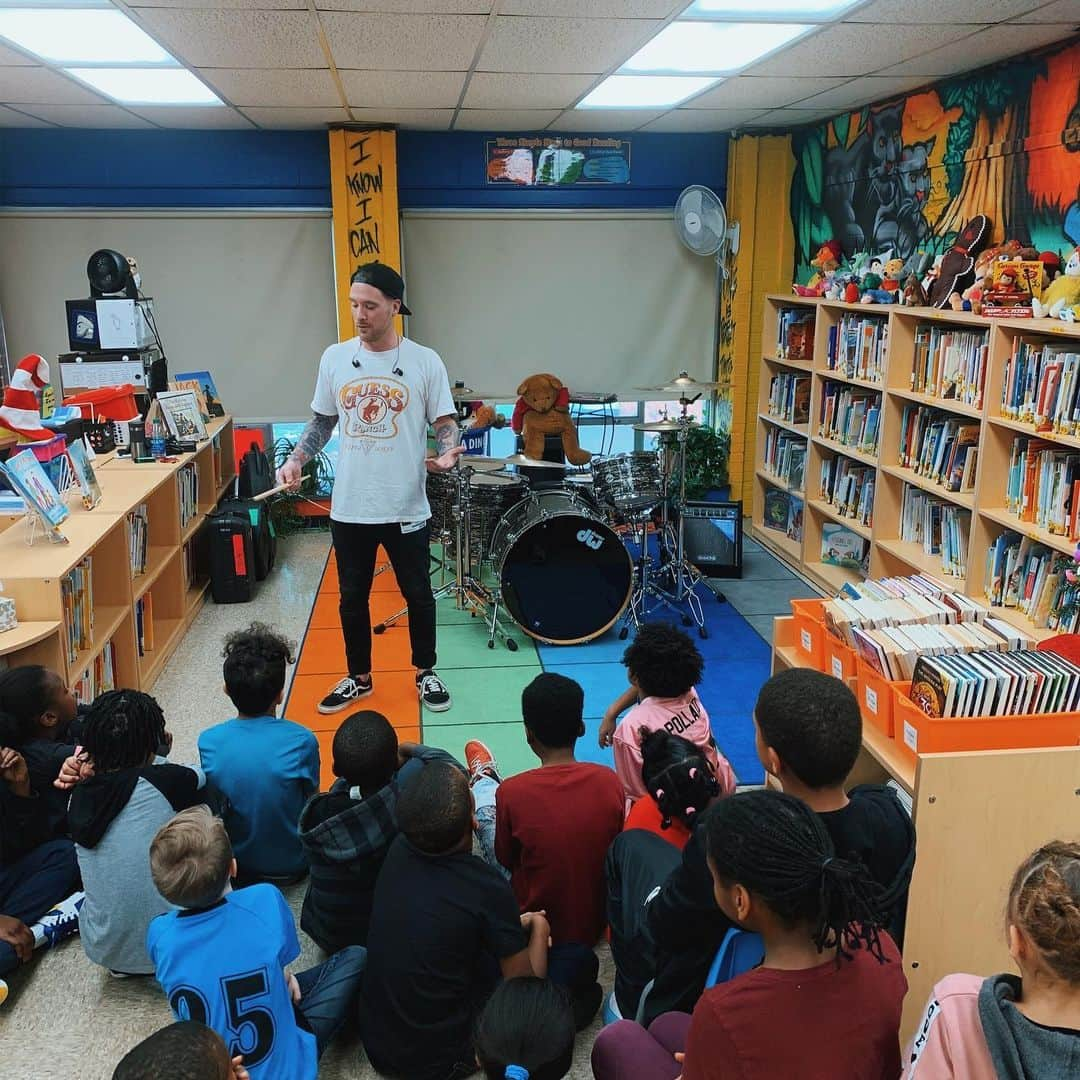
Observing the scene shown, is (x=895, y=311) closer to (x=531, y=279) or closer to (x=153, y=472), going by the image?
(x=531, y=279)

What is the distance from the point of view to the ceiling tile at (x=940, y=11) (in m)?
3.43

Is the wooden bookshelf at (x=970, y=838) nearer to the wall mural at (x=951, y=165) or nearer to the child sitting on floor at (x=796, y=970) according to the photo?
the child sitting on floor at (x=796, y=970)

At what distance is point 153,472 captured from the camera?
Result: 4.73 metres

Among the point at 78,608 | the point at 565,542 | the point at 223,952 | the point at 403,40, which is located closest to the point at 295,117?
the point at 403,40

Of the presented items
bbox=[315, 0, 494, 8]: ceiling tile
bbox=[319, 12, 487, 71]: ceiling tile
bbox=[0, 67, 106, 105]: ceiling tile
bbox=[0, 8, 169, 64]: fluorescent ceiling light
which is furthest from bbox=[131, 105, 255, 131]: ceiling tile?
bbox=[315, 0, 494, 8]: ceiling tile

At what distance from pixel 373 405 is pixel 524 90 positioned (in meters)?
2.33

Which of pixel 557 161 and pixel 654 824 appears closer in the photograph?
pixel 654 824

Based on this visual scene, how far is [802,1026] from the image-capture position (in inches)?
53.7

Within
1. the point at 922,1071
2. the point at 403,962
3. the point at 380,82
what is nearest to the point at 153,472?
the point at 380,82

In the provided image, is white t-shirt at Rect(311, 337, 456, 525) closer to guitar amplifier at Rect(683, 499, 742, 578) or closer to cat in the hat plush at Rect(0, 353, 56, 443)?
cat in the hat plush at Rect(0, 353, 56, 443)

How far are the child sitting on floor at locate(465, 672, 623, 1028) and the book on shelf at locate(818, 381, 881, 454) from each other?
3.54 m

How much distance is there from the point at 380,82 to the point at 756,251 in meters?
3.02

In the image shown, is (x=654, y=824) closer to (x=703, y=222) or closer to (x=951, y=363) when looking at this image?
(x=951, y=363)

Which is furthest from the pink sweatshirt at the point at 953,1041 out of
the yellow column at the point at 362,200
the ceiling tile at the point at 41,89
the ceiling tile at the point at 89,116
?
the yellow column at the point at 362,200
